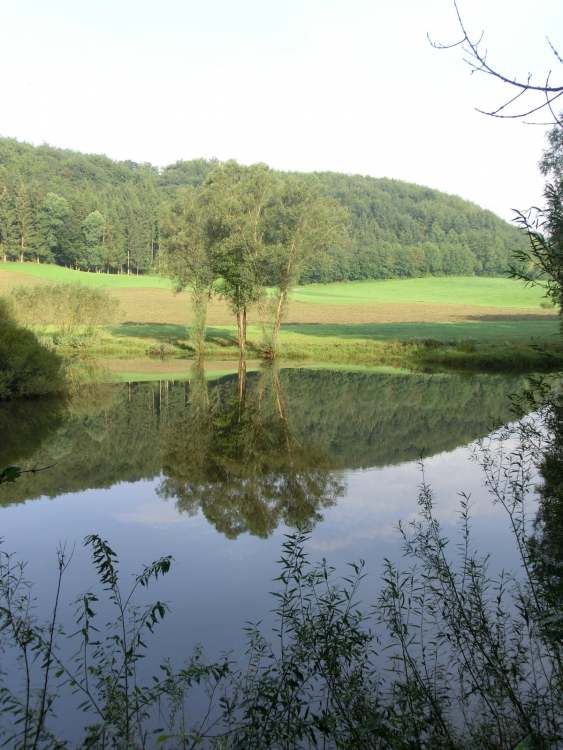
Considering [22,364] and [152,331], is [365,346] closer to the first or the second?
[152,331]

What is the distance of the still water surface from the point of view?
1109 cm

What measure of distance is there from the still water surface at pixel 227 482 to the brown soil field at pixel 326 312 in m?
35.3

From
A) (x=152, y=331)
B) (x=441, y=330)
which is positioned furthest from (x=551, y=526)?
(x=152, y=331)

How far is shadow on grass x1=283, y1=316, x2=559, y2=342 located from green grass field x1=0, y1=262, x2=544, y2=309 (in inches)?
794

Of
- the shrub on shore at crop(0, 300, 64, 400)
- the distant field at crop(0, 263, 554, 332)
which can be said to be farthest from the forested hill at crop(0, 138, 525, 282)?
the shrub on shore at crop(0, 300, 64, 400)

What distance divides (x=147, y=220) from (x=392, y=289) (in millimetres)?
44482

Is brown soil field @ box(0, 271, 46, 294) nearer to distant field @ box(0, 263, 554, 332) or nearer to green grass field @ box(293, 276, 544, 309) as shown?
distant field @ box(0, 263, 554, 332)

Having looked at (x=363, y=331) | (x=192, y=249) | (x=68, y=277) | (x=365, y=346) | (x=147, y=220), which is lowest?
(x=365, y=346)

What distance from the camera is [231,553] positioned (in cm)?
1220

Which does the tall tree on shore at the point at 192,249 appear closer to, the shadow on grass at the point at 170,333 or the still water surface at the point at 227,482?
the shadow on grass at the point at 170,333

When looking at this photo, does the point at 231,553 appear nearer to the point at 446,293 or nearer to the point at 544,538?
the point at 544,538

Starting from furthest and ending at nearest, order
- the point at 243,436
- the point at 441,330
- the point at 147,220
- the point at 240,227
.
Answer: the point at 147,220 → the point at 441,330 → the point at 240,227 → the point at 243,436

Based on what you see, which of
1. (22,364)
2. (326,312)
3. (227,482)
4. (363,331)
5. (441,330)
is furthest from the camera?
(326,312)

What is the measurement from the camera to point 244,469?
18.5 meters
